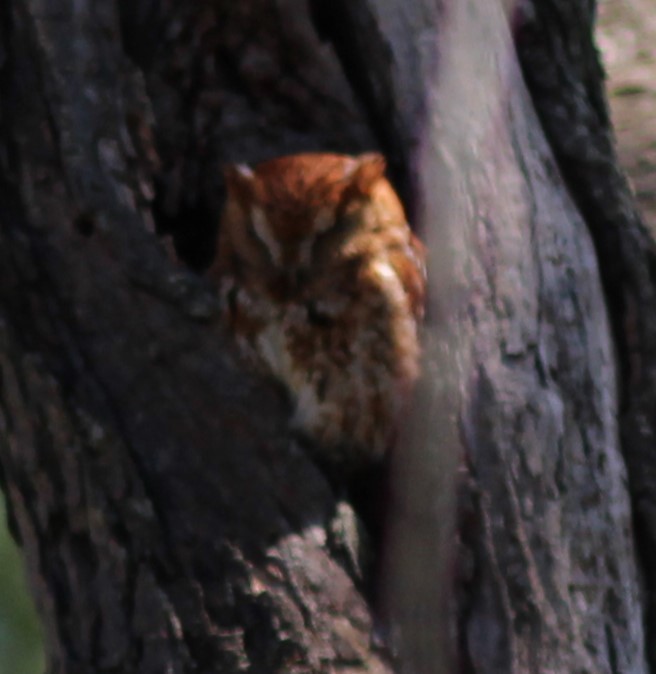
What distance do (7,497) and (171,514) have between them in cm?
32

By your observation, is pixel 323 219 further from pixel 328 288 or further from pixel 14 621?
pixel 14 621

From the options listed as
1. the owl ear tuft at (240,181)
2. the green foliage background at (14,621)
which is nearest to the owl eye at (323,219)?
the owl ear tuft at (240,181)

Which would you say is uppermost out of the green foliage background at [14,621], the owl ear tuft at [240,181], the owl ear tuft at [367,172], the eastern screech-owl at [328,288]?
the owl ear tuft at [240,181]

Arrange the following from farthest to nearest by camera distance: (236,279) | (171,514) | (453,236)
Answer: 1. (236,279)
2. (453,236)
3. (171,514)

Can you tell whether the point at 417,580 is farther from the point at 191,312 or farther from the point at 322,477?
the point at 191,312

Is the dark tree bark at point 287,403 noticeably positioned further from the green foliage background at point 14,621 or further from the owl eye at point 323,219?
the green foliage background at point 14,621

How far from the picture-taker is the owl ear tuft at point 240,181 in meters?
1.99

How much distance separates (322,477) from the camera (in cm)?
188

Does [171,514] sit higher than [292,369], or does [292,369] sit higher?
[292,369]

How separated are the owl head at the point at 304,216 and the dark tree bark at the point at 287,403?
0.08 meters

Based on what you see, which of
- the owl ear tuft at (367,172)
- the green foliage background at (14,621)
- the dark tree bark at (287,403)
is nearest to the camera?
the dark tree bark at (287,403)

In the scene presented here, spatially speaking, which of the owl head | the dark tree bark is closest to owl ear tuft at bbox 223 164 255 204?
the owl head

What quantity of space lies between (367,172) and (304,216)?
0.45 ft

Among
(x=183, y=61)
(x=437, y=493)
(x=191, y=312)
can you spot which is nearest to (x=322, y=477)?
(x=437, y=493)
